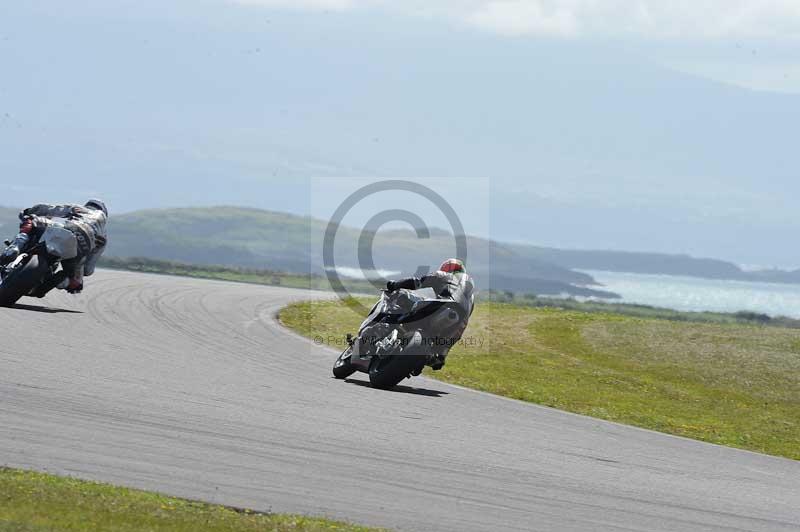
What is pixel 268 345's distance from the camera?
77.3ft

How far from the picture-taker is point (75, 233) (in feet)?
77.5

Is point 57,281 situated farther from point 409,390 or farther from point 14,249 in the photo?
point 409,390

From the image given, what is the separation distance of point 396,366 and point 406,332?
21.8 inches

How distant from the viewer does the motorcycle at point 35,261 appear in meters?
22.7

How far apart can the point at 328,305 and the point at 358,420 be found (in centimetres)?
2214

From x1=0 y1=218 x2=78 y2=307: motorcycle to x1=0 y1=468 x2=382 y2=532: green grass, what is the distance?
12620 mm

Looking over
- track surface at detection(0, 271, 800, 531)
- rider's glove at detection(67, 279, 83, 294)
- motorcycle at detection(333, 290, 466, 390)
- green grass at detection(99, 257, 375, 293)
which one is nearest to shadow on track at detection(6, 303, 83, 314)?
rider's glove at detection(67, 279, 83, 294)

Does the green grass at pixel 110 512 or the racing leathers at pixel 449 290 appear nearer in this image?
the green grass at pixel 110 512

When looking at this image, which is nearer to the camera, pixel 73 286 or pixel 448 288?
pixel 448 288

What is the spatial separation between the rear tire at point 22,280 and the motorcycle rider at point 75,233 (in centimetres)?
39

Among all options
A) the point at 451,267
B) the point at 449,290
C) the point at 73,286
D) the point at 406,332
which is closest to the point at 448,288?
the point at 449,290

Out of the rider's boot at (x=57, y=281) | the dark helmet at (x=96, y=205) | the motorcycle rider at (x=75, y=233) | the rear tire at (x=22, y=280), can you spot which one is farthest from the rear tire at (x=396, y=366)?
the dark helmet at (x=96, y=205)

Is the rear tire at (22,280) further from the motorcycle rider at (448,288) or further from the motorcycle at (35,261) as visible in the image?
the motorcycle rider at (448,288)

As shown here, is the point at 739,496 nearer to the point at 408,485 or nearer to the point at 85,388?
the point at 408,485
